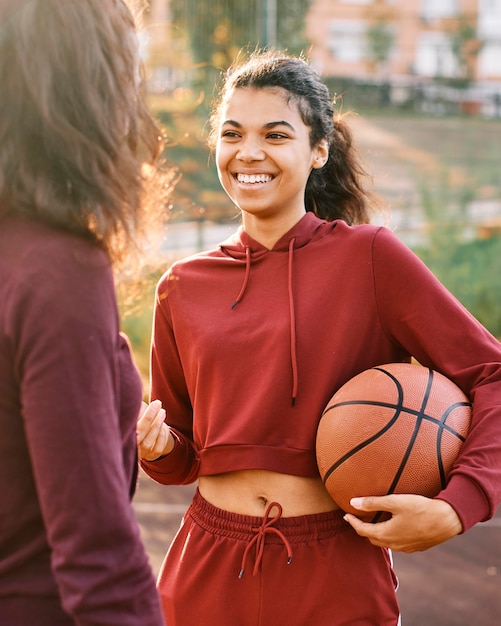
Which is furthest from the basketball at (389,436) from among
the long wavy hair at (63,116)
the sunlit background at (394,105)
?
the sunlit background at (394,105)

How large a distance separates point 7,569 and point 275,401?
3.44 ft

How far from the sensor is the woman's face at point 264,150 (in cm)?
253

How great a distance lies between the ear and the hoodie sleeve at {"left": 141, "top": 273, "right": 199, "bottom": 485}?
54 centimetres

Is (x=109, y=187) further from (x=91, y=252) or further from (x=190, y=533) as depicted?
(x=190, y=533)

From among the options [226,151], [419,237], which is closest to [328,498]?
[226,151]

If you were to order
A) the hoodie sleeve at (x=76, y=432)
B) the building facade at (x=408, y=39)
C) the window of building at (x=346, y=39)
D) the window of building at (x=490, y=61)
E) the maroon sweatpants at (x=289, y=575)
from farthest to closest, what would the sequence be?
the window of building at (x=346, y=39), the window of building at (x=490, y=61), the building facade at (x=408, y=39), the maroon sweatpants at (x=289, y=575), the hoodie sleeve at (x=76, y=432)

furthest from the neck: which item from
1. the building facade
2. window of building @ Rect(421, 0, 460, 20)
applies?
window of building @ Rect(421, 0, 460, 20)

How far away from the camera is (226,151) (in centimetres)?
258

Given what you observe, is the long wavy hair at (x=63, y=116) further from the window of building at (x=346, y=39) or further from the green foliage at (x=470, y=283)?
the window of building at (x=346, y=39)

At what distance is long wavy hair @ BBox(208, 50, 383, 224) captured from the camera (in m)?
2.57

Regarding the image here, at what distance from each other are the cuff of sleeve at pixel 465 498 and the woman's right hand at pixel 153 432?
2.49 feet

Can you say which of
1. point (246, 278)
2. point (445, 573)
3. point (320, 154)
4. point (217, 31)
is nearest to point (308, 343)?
point (246, 278)

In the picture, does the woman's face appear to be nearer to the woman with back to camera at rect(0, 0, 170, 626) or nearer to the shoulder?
the woman with back to camera at rect(0, 0, 170, 626)

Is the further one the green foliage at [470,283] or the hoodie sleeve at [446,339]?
the green foliage at [470,283]
